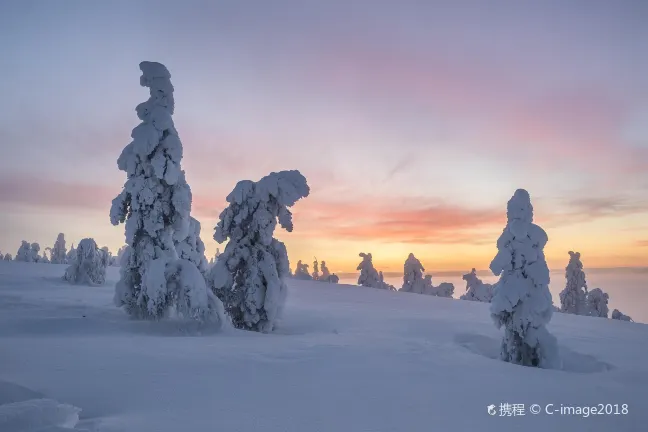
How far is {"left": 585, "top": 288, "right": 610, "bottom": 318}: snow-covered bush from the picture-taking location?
155 ft

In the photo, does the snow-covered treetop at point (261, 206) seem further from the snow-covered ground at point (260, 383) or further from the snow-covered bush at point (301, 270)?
the snow-covered bush at point (301, 270)

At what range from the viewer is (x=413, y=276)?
55.2m

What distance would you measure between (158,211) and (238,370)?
9898mm

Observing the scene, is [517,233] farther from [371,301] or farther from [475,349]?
[371,301]

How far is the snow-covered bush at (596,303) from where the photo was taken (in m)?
47.1

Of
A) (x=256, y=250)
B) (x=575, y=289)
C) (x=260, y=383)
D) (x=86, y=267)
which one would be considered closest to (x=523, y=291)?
(x=256, y=250)

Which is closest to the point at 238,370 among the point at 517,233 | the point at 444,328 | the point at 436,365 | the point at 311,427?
the point at 311,427

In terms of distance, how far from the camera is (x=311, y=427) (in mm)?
5672

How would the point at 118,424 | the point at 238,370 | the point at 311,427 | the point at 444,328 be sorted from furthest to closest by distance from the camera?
the point at 444,328
the point at 238,370
the point at 311,427
the point at 118,424

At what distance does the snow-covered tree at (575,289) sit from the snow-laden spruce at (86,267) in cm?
4720

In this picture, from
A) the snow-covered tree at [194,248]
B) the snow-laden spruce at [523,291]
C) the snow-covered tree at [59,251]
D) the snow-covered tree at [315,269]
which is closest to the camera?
the snow-laden spruce at [523,291]

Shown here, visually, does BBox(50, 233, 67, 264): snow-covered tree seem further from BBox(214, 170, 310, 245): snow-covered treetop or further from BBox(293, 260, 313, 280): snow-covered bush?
BBox(214, 170, 310, 245): snow-covered treetop

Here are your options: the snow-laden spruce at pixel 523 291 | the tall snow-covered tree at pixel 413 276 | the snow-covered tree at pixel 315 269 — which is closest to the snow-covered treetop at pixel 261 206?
the snow-laden spruce at pixel 523 291

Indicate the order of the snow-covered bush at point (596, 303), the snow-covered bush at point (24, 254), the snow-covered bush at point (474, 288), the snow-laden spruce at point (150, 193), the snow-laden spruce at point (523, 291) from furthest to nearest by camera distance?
the snow-covered bush at point (24, 254)
the snow-covered bush at point (474, 288)
the snow-covered bush at point (596, 303)
the snow-laden spruce at point (150, 193)
the snow-laden spruce at point (523, 291)
